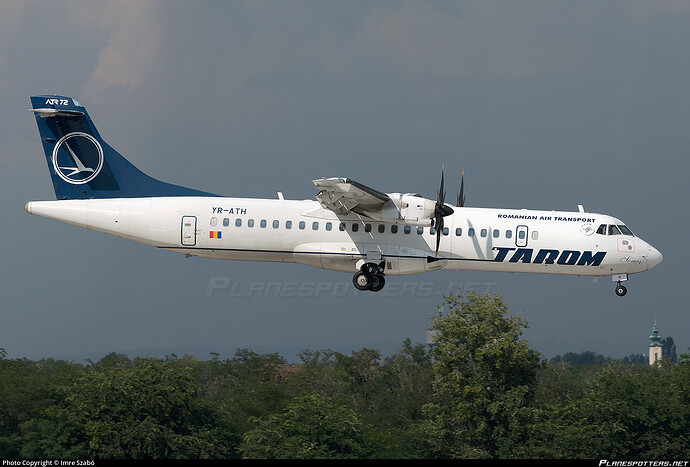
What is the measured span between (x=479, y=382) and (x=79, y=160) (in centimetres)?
2990

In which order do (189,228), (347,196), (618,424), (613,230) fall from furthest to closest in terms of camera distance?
(618,424)
(613,230)
(189,228)
(347,196)

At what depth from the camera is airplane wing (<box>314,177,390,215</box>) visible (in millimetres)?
31344

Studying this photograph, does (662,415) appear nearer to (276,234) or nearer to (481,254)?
(481,254)

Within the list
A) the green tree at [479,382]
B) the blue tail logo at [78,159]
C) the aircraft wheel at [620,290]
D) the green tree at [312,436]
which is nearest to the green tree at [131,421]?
the green tree at [312,436]

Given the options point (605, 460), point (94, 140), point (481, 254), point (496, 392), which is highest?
point (94, 140)

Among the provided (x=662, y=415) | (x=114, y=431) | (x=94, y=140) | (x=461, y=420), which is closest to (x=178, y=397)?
(x=114, y=431)

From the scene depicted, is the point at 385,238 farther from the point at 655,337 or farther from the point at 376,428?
the point at 655,337

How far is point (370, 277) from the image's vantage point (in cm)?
3419

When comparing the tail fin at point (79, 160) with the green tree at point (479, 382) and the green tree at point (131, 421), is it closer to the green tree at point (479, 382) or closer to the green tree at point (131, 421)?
the green tree at point (131, 421)

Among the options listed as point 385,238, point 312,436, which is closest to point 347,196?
point 385,238

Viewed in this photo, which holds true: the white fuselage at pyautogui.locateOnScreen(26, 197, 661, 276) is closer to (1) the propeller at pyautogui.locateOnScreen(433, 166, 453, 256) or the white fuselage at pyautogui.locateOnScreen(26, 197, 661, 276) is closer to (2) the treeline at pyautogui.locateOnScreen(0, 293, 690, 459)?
(1) the propeller at pyautogui.locateOnScreen(433, 166, 453, 256)

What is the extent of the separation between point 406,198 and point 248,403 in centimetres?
3286

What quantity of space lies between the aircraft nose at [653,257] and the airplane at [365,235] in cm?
6

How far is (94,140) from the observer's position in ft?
122
